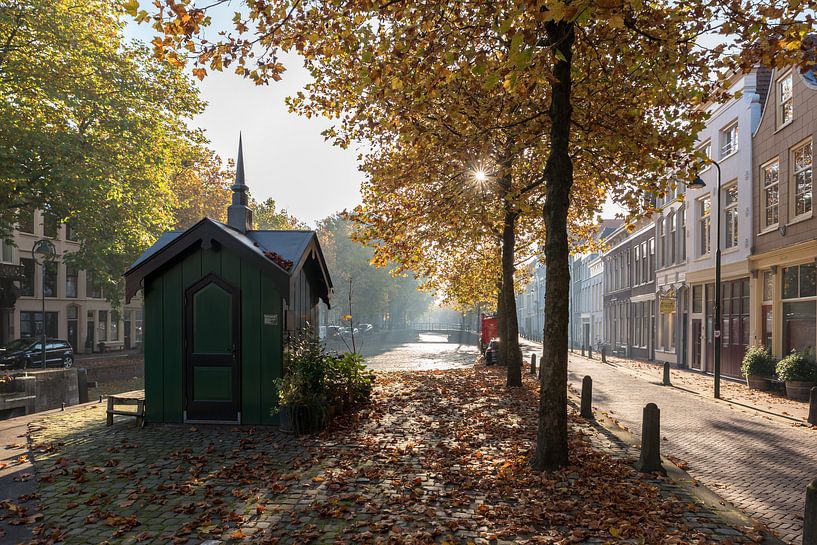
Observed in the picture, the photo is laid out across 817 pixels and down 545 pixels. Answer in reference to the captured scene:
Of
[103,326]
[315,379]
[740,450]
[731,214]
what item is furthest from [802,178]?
[103,326]

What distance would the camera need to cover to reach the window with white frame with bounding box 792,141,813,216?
18.1m

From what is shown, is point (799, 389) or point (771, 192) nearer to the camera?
point (799, 389)

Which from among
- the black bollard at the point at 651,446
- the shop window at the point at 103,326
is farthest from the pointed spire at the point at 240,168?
the shop window at the point at 103,326

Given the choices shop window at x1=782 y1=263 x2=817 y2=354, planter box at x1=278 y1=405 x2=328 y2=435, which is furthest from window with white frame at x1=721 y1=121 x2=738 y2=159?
planter box at x1=278 y1=405 x2=328 y2=435

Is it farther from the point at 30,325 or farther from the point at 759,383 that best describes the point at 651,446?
the point at 30,325

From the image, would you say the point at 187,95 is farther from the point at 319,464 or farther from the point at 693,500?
the point at 693,500

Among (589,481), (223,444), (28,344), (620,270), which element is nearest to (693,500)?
(589,481)

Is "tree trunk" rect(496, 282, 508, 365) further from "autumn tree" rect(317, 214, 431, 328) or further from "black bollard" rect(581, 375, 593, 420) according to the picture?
"autumn tree" rect(317, 214, 431, 328)

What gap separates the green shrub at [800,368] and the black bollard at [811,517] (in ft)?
47.3

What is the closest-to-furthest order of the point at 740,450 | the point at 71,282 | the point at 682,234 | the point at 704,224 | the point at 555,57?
the point at 555,57
the point at 740,450
the point at 704,224
the point at 682,234
the point at 71,282

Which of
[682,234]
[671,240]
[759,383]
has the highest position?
[682,234]

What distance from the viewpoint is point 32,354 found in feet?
95.4

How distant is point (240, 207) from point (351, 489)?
26.0 ft

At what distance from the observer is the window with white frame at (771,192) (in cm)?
2038
